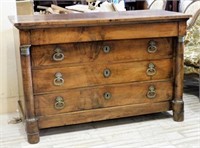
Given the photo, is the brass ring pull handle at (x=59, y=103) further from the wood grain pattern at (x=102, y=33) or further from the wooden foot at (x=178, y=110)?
the wooden foot at (x=178, y=110)

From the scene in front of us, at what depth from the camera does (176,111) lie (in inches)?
97.0

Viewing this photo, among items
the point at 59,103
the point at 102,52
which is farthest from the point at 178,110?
the point at 59,103

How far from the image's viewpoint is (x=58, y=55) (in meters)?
2.15

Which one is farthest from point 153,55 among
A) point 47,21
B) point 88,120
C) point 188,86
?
point 188,86

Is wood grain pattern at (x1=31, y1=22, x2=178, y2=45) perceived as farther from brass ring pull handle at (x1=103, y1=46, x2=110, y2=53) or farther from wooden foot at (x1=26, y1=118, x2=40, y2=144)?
wooden foot at (x1=26, y1=118, x2=40, y2=144)

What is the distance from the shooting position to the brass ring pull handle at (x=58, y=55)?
2143 mm

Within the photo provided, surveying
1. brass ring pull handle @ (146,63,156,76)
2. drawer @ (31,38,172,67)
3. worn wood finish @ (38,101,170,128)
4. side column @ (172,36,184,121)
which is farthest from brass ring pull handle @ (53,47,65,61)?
side column @ (172,36,184,121)

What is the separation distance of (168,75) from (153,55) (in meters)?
0.20

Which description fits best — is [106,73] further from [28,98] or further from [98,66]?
[28,98]

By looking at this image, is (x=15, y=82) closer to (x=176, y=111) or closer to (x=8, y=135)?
(x=8, y=135)

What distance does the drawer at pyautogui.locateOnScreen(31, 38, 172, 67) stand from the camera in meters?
2.14

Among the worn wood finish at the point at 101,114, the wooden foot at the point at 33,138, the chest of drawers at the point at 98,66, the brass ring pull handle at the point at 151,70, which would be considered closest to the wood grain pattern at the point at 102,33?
the chest of drawers at the point at 98,66

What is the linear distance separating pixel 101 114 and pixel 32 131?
493 millimetres

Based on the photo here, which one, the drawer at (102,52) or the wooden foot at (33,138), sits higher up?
the drawer at (102,52)
